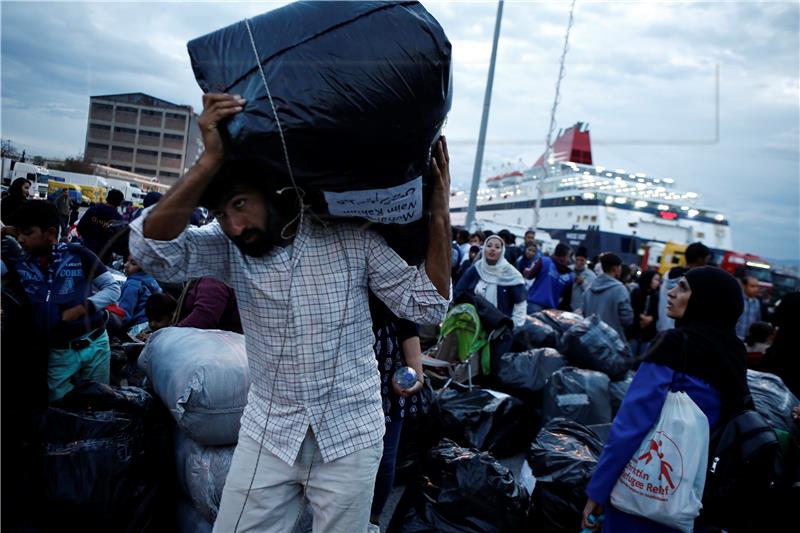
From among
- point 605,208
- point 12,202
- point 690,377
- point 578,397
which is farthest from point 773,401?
point 605,208

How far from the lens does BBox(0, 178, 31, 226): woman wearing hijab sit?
246 centimetres

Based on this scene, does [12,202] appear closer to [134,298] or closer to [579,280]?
[134,298]

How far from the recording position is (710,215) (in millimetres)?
34938

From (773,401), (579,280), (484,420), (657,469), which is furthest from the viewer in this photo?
(579,280)

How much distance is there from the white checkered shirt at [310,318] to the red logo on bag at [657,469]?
1.05 metres

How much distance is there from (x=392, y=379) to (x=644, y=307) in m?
6.37

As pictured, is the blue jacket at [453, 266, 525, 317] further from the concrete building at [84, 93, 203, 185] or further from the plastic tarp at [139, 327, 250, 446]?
the concrete building at [84, 93, 203, 185]

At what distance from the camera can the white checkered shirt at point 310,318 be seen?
141 centimetres

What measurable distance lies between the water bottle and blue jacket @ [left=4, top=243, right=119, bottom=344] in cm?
128

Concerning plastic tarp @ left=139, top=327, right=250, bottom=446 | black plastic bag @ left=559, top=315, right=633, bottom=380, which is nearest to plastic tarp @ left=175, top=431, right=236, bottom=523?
plastic tarp @ left=139, top=327, right=250, bottom=446

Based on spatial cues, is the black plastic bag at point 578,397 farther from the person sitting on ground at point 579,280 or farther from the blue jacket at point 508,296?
the person sitting on ground at point 579,280

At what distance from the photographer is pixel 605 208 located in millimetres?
32938

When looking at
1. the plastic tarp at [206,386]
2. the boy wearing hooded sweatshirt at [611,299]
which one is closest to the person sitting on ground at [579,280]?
the boy wearing hooded sweatshirt at [611,299]

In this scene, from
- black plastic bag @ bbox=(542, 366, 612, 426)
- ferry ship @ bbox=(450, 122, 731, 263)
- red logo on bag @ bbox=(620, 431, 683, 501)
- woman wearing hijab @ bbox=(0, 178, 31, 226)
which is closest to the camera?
red logo on bag @ bbox=(620, 431, 683, 501)
